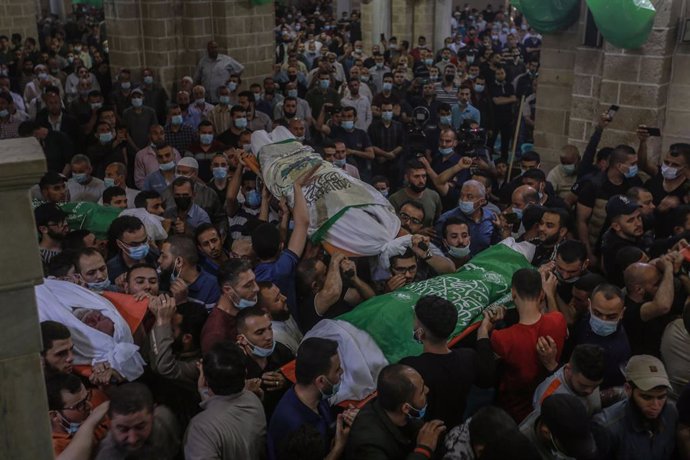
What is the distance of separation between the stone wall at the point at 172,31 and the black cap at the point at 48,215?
5563mm

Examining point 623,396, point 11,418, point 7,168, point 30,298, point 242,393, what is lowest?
point 623,396

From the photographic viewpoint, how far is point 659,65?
6.38 m

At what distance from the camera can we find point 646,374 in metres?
2.92

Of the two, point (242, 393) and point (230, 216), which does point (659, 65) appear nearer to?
point (230, 216)

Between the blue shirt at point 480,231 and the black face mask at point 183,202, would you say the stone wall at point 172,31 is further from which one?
the blue shirt at point 480,231

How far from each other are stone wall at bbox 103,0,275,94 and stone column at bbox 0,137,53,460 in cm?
813

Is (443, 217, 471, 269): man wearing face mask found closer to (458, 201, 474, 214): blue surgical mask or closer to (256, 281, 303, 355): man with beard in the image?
(458, 201, 474, 214): blue surgical mask

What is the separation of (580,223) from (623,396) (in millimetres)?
1990

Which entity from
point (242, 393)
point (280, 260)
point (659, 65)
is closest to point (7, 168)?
point (242, 393)

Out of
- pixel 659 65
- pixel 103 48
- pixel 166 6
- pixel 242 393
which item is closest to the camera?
pixel 242 393

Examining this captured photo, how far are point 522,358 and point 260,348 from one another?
3.76 feet

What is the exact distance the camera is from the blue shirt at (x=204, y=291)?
13.4 feet

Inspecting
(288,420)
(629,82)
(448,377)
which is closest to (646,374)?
(448,377)

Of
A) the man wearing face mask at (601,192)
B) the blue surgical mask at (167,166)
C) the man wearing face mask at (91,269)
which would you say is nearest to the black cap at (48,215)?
the man wearing face mask at (91,269)
